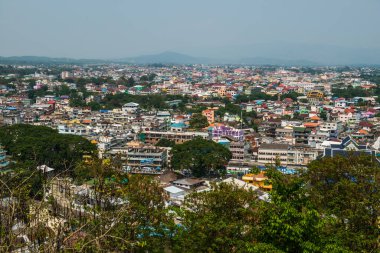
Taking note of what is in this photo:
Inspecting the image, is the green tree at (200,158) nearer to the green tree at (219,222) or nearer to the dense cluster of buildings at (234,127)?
the dense cluster of buildings at (234,127)

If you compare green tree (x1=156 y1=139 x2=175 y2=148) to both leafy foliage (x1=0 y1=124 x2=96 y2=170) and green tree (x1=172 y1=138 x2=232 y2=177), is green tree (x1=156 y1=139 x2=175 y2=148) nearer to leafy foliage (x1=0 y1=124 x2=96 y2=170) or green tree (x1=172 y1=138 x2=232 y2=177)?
green tree (x1=172 y1=138 x2=232 y2=177)

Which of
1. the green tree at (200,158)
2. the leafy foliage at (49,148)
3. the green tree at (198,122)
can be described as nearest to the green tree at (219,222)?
the leafy foliage at (49,148)

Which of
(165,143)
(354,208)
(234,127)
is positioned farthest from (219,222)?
(234,127)

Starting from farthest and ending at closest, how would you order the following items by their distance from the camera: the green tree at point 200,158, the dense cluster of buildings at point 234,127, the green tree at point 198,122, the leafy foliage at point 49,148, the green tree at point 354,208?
1. the green tree at point 198,122
2. the dense cluster of buildings at point 234,127
3. the green tree at point 200,158
4. the leafy foliage at point 49,148
5. the green tree at point 354,208

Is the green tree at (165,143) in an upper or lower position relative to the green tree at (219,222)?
lower

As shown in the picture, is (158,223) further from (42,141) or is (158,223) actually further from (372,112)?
(372,112)

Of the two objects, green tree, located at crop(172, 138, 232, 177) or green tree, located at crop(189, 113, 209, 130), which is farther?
green tree, located at crop(189, 113, 209, 130)

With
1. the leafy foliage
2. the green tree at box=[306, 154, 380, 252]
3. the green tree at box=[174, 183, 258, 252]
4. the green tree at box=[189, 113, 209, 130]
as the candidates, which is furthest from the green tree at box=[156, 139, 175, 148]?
the green tree at box=[174, 183, 258, 252]

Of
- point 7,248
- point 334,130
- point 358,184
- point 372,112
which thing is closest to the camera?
point 7,248

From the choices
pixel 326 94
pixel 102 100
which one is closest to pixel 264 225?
pixel 102 100
